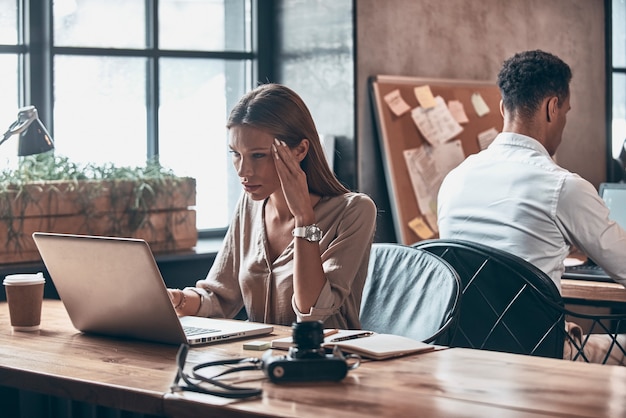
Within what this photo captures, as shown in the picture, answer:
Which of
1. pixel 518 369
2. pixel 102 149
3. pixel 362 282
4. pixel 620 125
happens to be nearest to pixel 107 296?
pixel 362 282

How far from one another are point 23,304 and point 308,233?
0.72 metres

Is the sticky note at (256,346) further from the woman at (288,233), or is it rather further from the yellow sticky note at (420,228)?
the yellow sticky note at (420,228)

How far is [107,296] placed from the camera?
2189 millimetres

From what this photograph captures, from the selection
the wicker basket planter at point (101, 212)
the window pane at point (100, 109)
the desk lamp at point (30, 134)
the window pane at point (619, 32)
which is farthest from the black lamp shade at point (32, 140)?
the window pane at point (619, 32)

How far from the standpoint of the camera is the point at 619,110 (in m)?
5.58

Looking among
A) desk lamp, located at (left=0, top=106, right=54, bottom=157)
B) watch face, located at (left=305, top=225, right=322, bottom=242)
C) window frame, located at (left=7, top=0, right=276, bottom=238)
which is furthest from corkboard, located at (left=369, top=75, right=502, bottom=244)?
watch face, located at (left=305, top=225, right=322, bottom=242)

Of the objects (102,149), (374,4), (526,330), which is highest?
(374,4)

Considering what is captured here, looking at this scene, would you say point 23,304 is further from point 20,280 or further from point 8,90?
point 8,90

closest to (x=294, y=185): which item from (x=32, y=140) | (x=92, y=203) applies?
(x=32, y=140)

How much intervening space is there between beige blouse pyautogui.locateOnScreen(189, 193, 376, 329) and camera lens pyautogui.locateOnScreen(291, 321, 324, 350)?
64 centimetres

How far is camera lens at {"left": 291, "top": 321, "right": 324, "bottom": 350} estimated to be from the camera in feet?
5.72

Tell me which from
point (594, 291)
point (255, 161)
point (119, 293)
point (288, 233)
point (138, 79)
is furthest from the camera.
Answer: point (138, 79)

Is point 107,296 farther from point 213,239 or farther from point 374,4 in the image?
point 374,4

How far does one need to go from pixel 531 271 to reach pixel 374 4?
196cm
